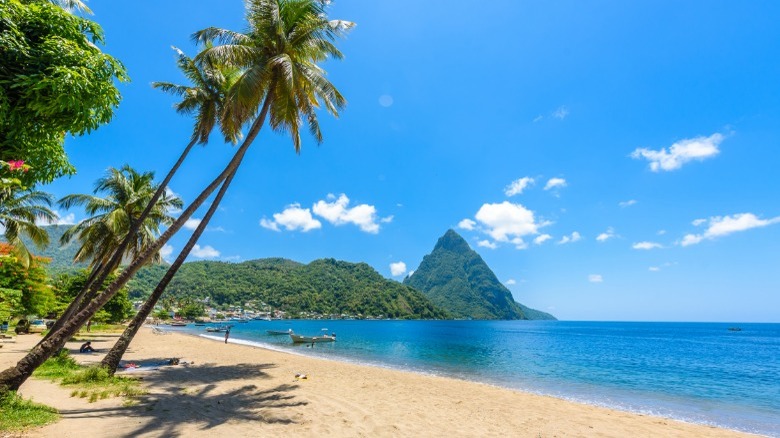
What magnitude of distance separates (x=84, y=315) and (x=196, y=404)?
11.3 ft

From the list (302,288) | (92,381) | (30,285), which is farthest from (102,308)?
(302,288)

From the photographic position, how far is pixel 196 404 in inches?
355

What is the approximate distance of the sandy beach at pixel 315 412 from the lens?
23.8 ft

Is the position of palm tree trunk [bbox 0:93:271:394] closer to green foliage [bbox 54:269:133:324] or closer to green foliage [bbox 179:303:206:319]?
green foliage [bbox 54:269:133:324]

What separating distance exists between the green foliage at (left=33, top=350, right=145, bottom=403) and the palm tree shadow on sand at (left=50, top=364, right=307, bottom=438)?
1.94 ft

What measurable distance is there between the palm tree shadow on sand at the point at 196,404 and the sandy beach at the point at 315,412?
0.02m

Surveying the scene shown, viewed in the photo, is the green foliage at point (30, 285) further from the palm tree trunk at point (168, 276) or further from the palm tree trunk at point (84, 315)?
the palm tree trunk at point (84, 315)

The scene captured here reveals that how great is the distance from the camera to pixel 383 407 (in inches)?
405

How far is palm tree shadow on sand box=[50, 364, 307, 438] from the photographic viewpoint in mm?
7344

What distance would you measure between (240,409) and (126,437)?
114 inches

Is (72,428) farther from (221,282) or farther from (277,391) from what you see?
(221,282)

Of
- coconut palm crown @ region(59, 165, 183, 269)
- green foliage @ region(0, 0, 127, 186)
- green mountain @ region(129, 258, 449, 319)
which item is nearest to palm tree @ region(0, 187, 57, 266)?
coconut palm crown @ region(59, 165, 183, 269)

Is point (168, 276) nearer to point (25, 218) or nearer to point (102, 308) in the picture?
point (25, 218)

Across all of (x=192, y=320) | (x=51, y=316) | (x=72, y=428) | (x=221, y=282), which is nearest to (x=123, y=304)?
(x=51, y=316)
